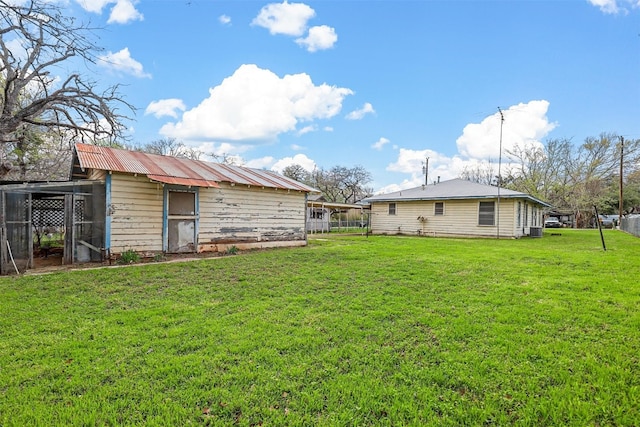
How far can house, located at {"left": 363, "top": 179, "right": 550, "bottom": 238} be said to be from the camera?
1664 centimetres

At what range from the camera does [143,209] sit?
29.0 feet

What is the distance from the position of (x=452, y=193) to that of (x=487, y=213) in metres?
2.17

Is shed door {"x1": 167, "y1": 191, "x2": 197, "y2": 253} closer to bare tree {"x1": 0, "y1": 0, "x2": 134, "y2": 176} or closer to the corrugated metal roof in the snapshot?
bare tree {"x1": 0, "y1": 0, "x2": 134, "y2": 176}

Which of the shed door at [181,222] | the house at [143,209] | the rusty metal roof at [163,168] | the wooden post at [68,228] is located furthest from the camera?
the shed door at [181,222]

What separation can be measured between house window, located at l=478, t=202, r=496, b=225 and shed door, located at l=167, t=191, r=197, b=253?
14721 millimetres

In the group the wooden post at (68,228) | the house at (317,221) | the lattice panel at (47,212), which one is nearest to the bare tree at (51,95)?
the lattice panel at (47,212)

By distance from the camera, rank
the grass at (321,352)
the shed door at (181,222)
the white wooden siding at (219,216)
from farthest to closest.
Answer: the shed door at (181,222), the white wooden siding at (219,216), the grass at (321,352)

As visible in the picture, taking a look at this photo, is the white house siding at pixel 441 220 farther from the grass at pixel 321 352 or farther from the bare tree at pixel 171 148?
the bare tree at pixel 171 148

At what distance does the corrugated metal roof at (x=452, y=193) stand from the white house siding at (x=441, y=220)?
41 cm

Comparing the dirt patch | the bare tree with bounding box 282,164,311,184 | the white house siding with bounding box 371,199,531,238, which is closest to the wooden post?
the dirt patch

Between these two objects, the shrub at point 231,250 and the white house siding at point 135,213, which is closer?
the white house siding at point 135,213

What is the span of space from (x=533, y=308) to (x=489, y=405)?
2.65 m

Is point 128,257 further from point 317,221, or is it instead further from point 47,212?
point 317,221

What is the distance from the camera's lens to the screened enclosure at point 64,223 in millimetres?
6867
